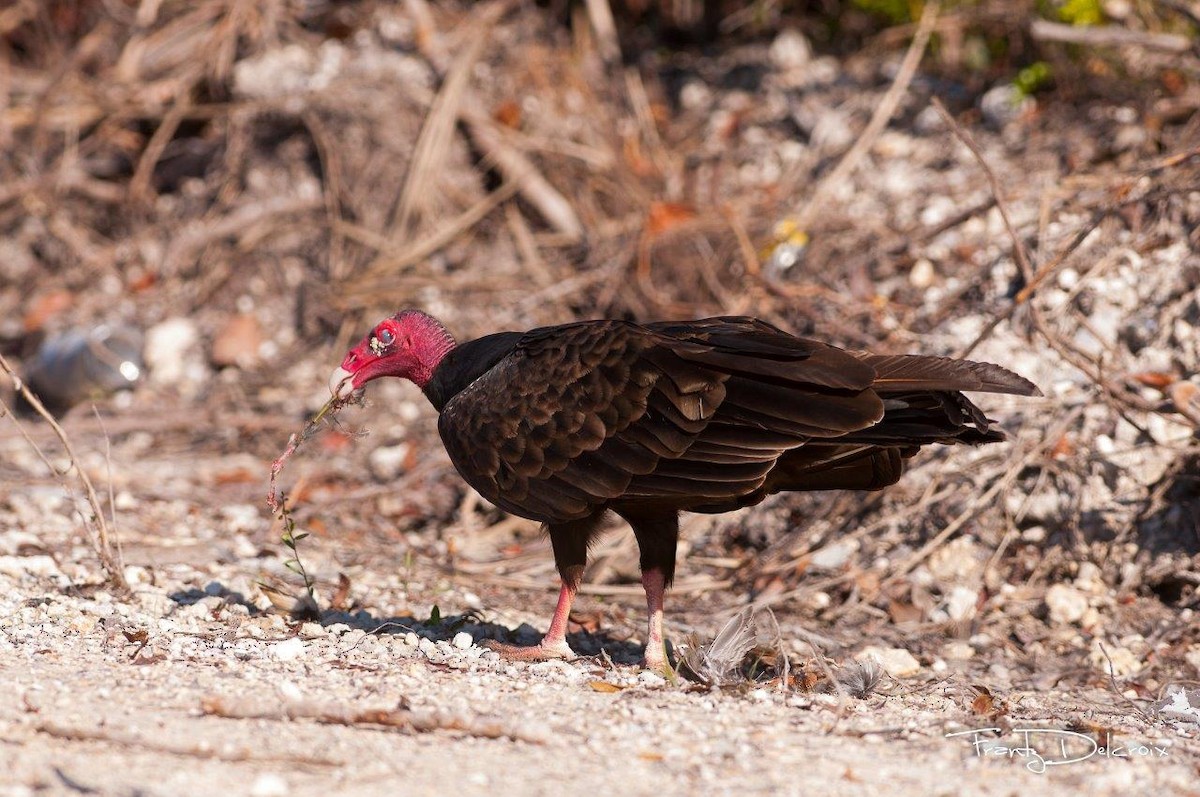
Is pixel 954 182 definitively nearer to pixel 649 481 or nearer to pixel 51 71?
pixel 649 481

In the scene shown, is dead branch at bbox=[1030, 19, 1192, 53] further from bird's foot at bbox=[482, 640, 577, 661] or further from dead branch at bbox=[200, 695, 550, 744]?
dead branch at bbox=[200, 695, 550, 744]

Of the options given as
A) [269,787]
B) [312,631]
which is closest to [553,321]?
[312,631]

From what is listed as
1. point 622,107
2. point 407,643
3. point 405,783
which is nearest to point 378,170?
point 622,107

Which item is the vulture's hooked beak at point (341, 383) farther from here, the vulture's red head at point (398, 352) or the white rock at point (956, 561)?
the white rock at point (956, 561)

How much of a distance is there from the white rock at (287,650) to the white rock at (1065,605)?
2.78 metres

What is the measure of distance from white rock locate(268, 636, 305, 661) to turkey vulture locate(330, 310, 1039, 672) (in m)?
0.62

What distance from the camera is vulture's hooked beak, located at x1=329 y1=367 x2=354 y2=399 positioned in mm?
4680

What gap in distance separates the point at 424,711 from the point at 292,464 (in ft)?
12.0

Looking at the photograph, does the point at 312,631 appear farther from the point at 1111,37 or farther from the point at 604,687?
the point at 1111,37

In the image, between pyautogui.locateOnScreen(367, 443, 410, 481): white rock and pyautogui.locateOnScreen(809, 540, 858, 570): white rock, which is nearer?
pyautogui.locateOnScreen(809, 540, 858, 570): white rock

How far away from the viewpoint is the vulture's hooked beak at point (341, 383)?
4.68 m

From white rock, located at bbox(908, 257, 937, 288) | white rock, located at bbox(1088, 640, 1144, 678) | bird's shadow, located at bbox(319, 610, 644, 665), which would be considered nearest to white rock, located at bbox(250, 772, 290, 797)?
bird's shadow, located at bbox(319, 610, 644, 665)

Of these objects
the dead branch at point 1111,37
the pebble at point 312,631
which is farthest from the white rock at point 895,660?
the dead branch at point 1111,37

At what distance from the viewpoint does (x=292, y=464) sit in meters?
6.62
